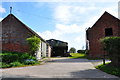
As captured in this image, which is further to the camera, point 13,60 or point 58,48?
point 58,48

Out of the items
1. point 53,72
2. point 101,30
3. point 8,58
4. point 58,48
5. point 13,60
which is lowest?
point 53,72

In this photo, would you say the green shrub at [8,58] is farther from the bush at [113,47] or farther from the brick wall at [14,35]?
the bush at [113,47]

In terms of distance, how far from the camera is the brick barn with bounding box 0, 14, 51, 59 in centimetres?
2123

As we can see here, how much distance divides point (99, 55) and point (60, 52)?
65.9 ft

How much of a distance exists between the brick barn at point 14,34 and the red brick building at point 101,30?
35.9 ft

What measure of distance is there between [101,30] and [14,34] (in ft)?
50.9

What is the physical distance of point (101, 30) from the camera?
2261cm

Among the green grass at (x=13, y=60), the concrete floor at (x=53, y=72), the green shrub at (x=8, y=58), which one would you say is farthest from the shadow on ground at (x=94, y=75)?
the green shrub at (x=8, y=58)

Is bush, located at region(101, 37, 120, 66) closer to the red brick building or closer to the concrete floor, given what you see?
the concrete floor

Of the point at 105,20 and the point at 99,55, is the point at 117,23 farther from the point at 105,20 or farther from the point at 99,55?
the point at 99,55

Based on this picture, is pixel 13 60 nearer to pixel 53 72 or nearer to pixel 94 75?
pixel 53 72

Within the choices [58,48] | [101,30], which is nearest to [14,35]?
[101,30]

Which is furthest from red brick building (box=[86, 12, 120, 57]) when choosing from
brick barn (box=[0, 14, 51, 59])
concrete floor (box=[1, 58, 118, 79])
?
concrete floor (box=[1, 58, 118, 79])

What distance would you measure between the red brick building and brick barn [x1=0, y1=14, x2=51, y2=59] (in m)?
10.9
